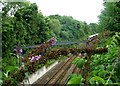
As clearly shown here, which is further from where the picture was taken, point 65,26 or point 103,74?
point 65,26

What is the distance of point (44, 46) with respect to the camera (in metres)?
1.53

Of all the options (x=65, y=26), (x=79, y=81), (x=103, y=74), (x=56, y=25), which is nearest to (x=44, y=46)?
(x=103, y=74)

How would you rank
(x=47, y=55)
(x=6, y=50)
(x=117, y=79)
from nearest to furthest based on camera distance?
(x=117, y=79)
(x=47, y=55)
(x=6, y=50)

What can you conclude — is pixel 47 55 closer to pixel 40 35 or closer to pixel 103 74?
pixel 103 74

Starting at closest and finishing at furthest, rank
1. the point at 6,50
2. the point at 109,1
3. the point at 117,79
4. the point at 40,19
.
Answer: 1. the point at 117,79
2. the point at 6,50
3. the point at 109,1
4. the point at 40,19

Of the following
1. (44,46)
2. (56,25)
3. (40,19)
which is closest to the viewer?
(44,46)

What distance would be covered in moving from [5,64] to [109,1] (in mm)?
2908

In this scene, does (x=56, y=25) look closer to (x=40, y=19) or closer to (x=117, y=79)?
(x=40, y=19)

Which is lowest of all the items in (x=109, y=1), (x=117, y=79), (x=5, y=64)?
(x=5, y=64)

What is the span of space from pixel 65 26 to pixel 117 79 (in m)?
13.0

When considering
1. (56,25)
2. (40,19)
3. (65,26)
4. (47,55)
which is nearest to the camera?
(47,55)

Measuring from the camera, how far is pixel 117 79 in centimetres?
80

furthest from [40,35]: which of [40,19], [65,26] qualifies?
[65,26]

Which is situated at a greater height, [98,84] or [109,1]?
[109,1]
